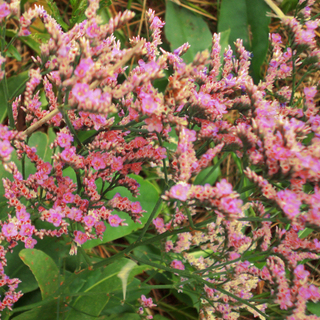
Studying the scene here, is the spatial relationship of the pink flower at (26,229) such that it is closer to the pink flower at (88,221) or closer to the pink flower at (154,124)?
the pink flower at (88,221)

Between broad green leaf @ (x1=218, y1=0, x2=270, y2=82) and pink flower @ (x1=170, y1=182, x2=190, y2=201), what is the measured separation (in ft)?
4.85

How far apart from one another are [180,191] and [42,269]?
674mm

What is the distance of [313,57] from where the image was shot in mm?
1060

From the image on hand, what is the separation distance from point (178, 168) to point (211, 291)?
546 mm

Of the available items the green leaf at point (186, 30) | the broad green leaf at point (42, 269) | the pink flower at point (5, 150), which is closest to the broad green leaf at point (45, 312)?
the broad green leaf at point (42, 269)

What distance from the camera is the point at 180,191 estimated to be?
75 cm

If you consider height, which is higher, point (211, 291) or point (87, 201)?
point (87, 201)

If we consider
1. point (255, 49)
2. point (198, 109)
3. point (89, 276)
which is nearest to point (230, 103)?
point (198, 109)

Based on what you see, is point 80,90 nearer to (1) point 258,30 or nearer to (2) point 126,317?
(2) point 126,317

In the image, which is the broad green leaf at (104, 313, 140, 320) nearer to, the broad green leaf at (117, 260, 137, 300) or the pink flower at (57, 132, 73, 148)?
the broad green leaf at (117, 260, 137, 300)

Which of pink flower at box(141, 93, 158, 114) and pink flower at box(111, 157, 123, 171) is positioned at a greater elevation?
pink flower at box(141, 93, 158, 114)

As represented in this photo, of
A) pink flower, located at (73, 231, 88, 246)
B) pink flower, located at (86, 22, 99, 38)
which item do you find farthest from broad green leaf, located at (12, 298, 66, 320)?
pink flower, located at (86, 22, 99, 38)

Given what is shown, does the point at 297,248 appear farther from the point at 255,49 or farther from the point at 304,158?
the point at 255,49

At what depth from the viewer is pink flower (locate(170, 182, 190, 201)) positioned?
0.73m
